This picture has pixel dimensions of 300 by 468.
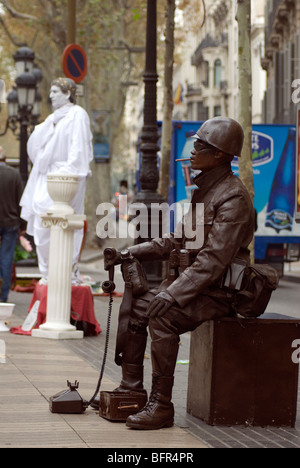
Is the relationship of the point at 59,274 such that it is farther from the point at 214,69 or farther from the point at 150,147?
the point at 214,69

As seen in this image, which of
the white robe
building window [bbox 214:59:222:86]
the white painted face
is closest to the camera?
the white robe

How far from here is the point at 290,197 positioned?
20.9 meters

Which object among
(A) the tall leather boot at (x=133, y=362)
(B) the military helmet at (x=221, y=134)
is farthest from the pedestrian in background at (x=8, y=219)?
(B) the military helmet at (x=221, y=134)

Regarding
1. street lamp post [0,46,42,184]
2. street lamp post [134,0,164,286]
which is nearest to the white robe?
street lamp post [134,0,164,286]

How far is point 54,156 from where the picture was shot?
1159 cm

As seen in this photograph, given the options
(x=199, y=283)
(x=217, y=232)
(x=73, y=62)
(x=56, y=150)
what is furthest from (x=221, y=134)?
(x=73, y=62)

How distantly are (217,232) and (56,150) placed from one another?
17.9 ft

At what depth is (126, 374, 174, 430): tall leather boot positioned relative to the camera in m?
6.31

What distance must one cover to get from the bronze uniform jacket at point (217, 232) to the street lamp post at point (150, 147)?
857cm

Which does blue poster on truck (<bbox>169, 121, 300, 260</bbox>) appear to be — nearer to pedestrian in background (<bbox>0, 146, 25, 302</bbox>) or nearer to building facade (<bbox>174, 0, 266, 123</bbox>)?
pedestrian in background (<bbox>0, 146, 25, 302</bbox>)

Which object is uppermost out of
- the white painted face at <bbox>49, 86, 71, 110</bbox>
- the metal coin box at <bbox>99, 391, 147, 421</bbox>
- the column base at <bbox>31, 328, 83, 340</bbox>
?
the white painted face at <bbox>49, 86, 71, 110</bbox>

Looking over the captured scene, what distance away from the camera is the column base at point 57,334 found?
10805 mm

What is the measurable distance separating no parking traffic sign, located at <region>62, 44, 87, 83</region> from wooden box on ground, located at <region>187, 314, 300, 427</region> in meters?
10.6

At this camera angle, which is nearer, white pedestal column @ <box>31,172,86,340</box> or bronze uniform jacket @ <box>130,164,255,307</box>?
bronze uniform jacket @ <box>130,164,255,307</box>
